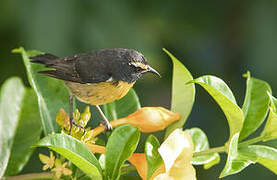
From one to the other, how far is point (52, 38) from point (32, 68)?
178cm

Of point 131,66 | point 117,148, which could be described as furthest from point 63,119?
point 131,66

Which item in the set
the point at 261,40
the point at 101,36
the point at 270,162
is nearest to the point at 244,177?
the point at 261,40

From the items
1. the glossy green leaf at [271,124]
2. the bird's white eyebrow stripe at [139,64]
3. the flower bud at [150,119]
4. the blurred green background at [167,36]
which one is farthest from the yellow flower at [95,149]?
the blurred green background at [167,36]

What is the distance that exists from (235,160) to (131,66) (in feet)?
2.83

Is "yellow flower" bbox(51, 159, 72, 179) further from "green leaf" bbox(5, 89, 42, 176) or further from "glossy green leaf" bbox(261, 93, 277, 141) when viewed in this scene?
"glossy green leaf" bbox(261, 93, 277, 141)

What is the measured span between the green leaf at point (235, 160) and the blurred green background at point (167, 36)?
8.57ft

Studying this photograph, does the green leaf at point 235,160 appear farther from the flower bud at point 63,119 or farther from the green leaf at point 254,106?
the flower bud at point 63,119

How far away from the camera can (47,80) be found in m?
2.49

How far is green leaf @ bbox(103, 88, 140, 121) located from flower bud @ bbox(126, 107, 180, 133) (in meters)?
0.25

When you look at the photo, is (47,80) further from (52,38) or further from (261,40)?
(261,40)

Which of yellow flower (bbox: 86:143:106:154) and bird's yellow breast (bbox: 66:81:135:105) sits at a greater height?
bird's yellow breast (bbox: 66:81:135:105)

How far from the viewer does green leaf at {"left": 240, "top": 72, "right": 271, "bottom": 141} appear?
221cm

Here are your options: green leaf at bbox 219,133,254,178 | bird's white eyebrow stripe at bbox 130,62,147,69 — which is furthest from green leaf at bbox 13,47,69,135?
green leaf at bbox 219,133,254,178

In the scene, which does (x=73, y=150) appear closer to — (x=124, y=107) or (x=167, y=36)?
(x=124, y=107)
